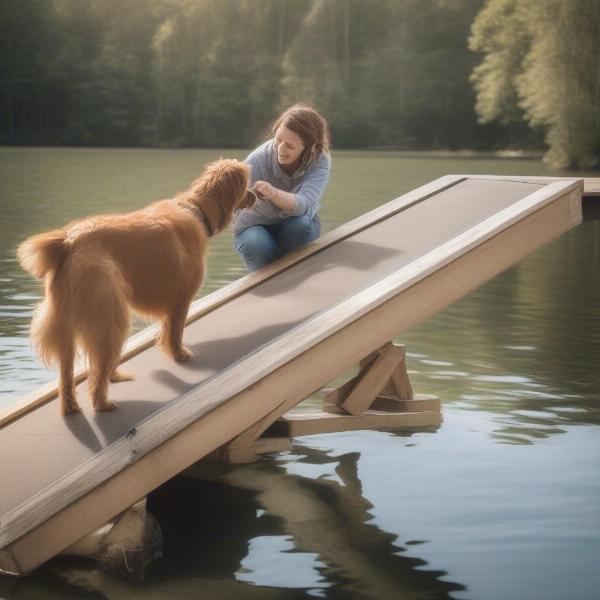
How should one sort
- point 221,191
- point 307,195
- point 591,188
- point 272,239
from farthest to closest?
point 272,239, point 307,195, point 591,188, point 221,191

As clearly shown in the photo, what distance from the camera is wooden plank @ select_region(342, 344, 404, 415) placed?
518 cm

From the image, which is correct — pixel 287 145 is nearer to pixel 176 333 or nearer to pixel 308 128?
pixel 308 128

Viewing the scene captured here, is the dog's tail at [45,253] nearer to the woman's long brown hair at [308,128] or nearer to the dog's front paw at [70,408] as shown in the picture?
the dog's front paw at [70,408]

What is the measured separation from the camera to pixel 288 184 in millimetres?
5816

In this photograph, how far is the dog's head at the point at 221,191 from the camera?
178 inches

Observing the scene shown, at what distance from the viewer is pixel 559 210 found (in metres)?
4.98

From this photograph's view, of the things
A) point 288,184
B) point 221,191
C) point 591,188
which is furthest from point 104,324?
point 591,188

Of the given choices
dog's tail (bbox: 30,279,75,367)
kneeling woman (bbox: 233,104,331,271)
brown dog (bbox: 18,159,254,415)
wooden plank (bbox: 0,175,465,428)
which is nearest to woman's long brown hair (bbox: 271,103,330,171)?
kneeling woman (bbox: 233,104,331,271)

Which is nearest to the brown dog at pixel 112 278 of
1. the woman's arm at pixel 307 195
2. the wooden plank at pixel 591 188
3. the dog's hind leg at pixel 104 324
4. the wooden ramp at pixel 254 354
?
the dog's hind leg at pixel 104 324

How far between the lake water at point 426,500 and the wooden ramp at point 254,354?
0.93 feet

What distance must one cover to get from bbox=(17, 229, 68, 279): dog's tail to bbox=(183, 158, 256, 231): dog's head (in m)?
0.76

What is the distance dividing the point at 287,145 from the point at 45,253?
1979 mm

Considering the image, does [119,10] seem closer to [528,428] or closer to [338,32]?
[338,32]

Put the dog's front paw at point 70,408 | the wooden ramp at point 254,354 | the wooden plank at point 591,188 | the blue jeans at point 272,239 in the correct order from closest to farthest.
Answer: the wooden ramp at point 254,354 < the dog's front paw at point 70,408 < the wooden plank at point 591,188 < the blue jeans at point 272,239
